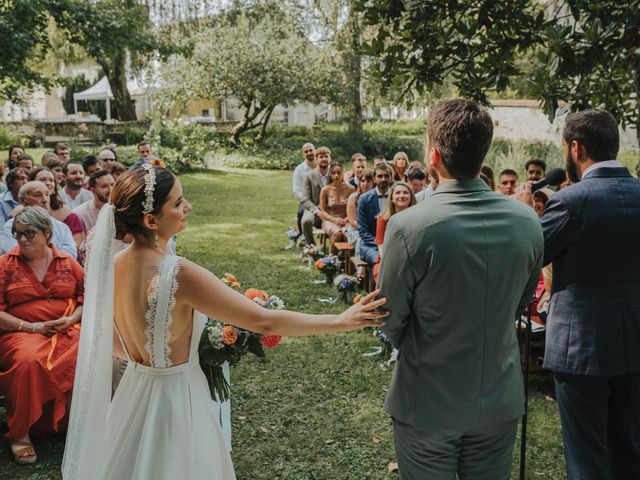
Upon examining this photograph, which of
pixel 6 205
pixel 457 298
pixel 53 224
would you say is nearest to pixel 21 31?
pixel 6 205

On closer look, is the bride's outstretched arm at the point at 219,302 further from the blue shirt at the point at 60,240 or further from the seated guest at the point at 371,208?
the seated guest at the point at 371,208

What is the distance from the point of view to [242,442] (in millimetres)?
4559

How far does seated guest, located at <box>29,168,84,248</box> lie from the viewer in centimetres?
646

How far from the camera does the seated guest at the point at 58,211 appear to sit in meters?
6.46

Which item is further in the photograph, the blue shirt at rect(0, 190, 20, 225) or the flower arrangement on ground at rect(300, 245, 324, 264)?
the flower arrangement on ground at rect(300, 245, 324, 264)

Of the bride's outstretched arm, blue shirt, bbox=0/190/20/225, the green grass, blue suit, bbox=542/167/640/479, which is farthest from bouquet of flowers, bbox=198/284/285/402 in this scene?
blue shirt, bbox=0/190/20/225

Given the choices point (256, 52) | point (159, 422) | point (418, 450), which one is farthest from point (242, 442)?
point (256, 52)

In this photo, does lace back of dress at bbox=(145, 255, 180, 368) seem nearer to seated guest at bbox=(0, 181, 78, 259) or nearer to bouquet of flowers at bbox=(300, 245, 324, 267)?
seated guest at bbox=(0, 181, 78, 259)

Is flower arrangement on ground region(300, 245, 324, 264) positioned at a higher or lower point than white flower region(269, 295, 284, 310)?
lower

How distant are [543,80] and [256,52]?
21.8 m

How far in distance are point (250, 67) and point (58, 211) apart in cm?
1918

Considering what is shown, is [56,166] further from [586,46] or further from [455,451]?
[455,451]

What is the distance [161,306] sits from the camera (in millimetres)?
2537

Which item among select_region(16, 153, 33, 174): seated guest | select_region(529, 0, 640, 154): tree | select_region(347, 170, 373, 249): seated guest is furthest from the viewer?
select_region(347, 170, 373, 249): seated guest
